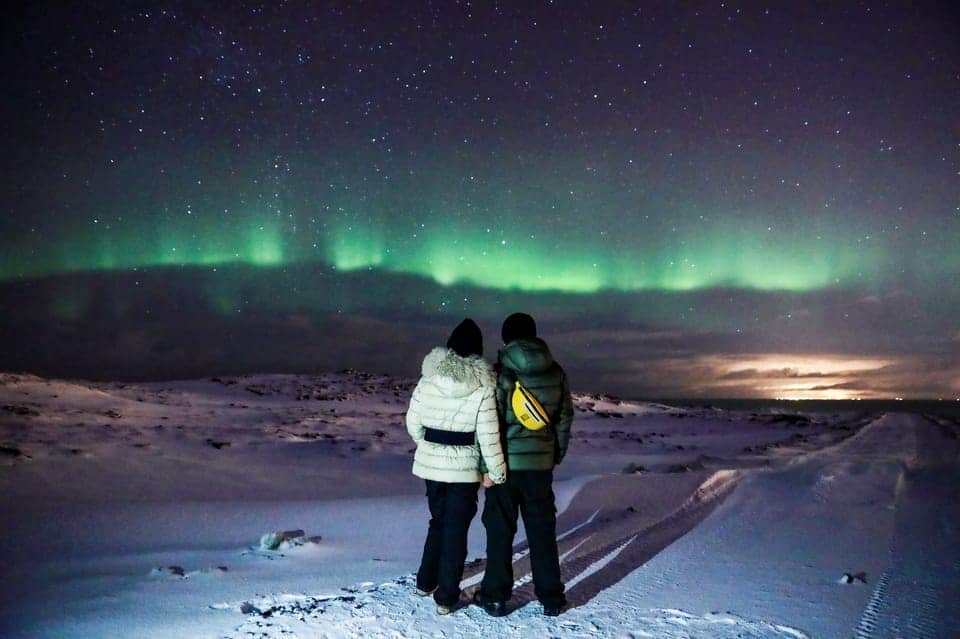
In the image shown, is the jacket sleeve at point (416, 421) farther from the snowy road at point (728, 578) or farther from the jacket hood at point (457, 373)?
the snowy road at point (728, 578)

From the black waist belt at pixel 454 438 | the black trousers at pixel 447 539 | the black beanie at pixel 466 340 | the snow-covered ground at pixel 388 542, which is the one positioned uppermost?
the black beanie at pixel 466 340

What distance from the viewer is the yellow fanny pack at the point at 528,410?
5.07m

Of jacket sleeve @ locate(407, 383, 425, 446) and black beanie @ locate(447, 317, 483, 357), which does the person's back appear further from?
jacket sleeve @ locate(407, 383, 425, 446)

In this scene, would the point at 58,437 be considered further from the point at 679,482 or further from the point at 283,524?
the point at 679,482

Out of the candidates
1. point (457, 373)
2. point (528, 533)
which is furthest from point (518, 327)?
point (528, 533)

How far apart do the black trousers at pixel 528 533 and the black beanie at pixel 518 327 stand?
951mm

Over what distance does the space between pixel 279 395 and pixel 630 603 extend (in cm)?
3105

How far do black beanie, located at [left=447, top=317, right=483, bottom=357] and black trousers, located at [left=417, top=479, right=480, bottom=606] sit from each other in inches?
36.6

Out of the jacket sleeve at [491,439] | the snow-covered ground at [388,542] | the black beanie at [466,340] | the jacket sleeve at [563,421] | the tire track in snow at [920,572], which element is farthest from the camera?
the jacket sleeve at [563,421]

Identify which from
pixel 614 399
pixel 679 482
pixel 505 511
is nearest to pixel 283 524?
pixel 505 511

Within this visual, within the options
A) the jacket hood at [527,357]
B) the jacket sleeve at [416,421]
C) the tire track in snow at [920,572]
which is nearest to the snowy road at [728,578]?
the tire track in snow at [920,572]

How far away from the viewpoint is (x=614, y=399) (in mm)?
43906

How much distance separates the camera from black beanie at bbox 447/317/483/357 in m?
5.13

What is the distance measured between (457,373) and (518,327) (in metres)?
0.57
